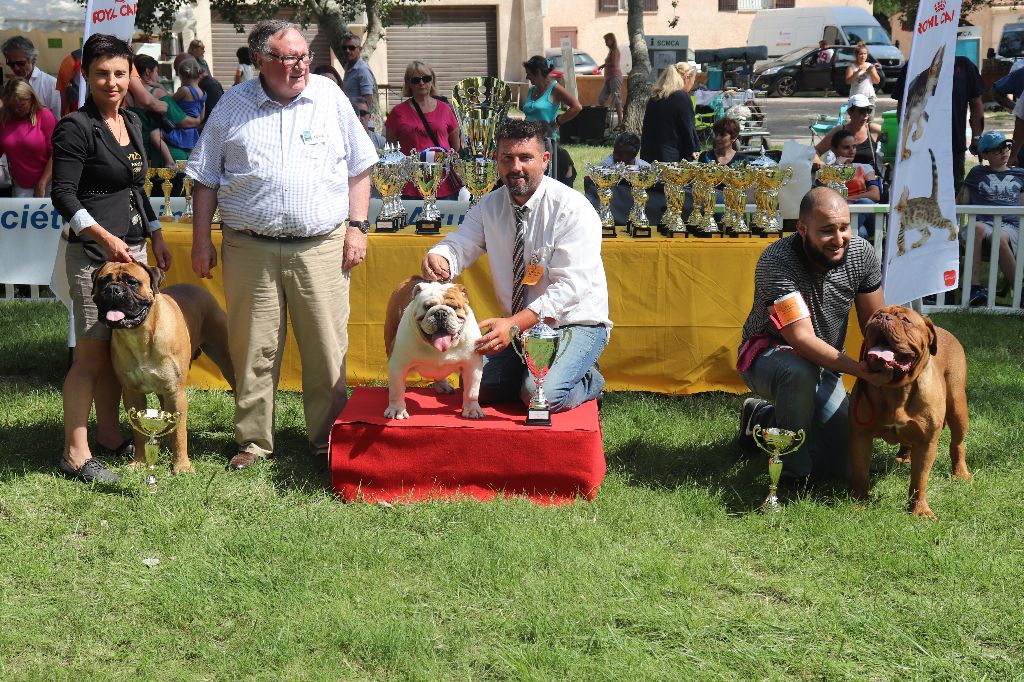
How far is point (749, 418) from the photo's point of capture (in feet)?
16.5

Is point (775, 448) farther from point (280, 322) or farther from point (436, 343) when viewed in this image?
point (280, 322)

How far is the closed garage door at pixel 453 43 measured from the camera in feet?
108

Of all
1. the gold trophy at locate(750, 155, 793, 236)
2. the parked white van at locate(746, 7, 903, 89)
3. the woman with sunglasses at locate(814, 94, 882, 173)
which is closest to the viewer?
the gold trophy at locate(750, 155, 793, 236)

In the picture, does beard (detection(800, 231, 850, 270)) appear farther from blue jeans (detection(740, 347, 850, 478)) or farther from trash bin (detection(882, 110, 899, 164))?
trash bin (detection(882, 110, 899, 164))

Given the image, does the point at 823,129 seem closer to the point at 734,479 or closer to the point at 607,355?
the point at 607,355

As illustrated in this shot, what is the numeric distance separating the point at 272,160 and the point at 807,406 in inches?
95.5

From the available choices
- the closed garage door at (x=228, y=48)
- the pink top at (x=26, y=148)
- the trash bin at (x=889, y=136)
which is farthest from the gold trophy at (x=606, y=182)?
the closed garage door at (x=228, y=48)

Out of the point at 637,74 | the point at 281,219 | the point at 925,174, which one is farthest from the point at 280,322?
the point at 637,74

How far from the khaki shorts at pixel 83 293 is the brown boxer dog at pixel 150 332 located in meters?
0.10

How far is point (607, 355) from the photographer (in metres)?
5.97

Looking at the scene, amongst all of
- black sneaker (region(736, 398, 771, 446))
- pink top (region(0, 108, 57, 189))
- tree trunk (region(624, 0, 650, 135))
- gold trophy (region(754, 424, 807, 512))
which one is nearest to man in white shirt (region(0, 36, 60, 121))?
pink top (region(0, 108, 57, 189))

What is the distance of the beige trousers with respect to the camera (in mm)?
4629

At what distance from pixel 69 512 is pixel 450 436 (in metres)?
1.56

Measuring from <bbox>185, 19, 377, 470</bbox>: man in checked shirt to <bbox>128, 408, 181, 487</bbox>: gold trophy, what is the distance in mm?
371
